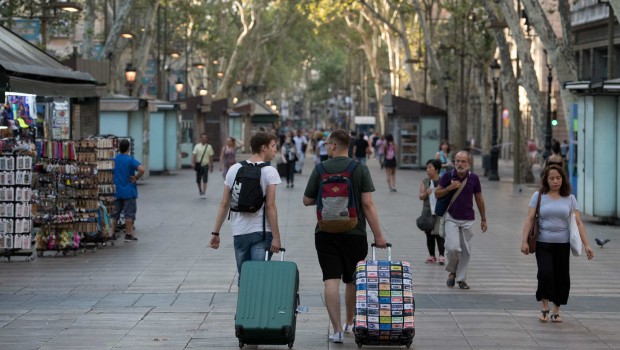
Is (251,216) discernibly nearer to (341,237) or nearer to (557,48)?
(341,237)

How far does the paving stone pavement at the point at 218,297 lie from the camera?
9.84 m

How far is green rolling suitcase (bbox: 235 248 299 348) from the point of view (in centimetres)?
894

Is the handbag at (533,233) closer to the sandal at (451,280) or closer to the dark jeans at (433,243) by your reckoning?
the sandal at (451,280)

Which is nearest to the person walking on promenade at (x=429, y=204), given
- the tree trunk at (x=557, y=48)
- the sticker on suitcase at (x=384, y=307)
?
the sticker on suitcase at (x=384, y=307)

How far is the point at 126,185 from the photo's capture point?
59.5ft

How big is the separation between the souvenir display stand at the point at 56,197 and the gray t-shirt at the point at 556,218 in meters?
7.28

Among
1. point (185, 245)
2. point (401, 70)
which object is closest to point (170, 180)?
point (185, 245)

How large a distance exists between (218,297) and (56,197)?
4627 millimetres

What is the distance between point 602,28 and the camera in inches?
1753

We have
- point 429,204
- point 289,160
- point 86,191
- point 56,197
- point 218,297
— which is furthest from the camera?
point 289,160

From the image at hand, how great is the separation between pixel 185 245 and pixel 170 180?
802 inches

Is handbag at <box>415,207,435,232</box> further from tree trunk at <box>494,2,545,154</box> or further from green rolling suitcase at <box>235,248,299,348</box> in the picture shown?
tree trunk at <box>494,2,545,154</box>

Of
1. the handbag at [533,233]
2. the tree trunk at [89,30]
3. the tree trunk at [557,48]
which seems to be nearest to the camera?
the handbag at [533,233]

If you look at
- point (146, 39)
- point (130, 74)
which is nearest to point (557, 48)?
point (130, 74)
